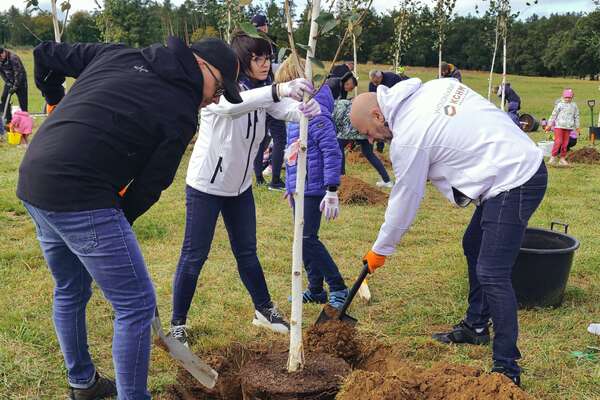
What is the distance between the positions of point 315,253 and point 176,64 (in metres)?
2.16

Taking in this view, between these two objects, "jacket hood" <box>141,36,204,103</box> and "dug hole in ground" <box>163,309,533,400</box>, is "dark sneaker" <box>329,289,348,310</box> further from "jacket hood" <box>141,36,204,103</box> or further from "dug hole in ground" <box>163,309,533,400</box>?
"jacket hood" <box>141,36,204,103</box>

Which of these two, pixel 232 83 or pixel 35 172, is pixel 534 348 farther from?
pixel 35 172

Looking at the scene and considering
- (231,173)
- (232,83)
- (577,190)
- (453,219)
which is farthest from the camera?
(577,190)

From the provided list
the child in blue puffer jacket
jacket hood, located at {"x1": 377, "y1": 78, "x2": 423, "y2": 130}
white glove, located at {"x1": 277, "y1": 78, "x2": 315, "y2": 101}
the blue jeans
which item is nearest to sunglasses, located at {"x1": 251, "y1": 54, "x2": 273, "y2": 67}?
white glove, located at {"x1": 277, "y1": 78, "x2": 315, "y2": 101}

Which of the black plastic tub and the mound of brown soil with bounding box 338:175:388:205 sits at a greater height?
the black plastic tub

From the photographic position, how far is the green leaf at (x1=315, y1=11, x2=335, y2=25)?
7.79 ft

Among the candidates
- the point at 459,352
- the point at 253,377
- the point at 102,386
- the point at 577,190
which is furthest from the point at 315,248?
the point at 577,190

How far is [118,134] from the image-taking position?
2070mm

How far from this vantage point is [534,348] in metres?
3.46

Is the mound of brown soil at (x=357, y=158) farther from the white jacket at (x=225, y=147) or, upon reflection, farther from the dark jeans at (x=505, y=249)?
the dark jeans at (x=505, y=249)

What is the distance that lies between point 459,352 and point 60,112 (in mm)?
2584

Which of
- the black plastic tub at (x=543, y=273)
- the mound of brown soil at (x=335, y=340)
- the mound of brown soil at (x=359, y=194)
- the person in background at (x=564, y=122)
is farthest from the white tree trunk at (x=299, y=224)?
the person in background at (x=564, y=122)

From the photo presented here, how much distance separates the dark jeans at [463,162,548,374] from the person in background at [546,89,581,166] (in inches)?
357

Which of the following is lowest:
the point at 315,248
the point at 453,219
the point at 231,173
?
the point at 453,219
